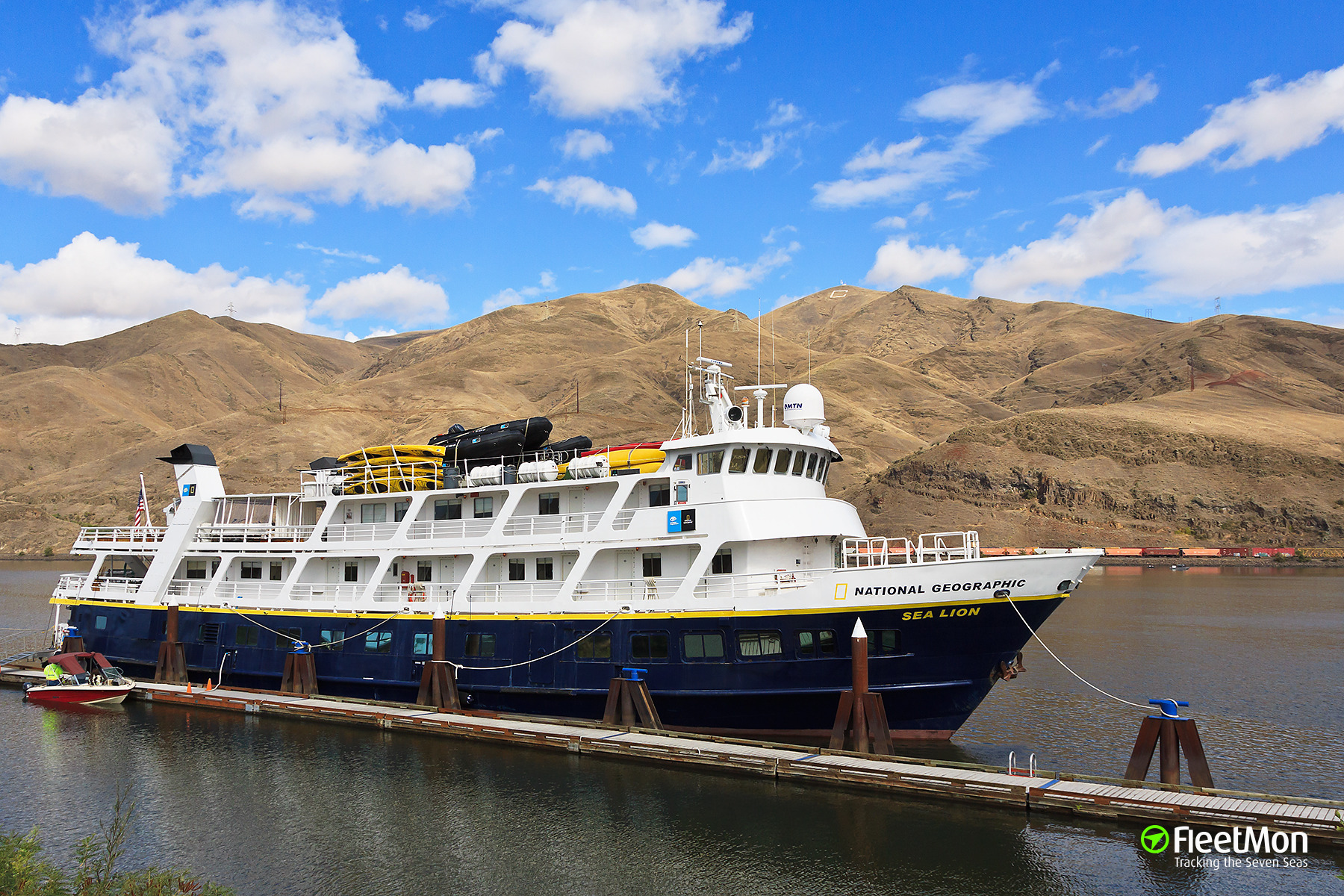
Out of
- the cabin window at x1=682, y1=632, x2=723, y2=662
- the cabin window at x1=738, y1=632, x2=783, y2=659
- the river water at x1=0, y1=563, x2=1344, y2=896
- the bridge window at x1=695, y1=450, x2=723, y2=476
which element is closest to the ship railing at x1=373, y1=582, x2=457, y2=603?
the river water at x1=0, y1=563, x2=1344, y2=896

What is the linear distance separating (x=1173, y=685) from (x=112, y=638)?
40567mm

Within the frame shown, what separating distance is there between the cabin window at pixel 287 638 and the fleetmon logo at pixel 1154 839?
23.8m

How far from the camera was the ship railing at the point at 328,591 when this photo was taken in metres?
27.8

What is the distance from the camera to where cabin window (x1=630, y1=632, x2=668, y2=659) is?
74.6ft

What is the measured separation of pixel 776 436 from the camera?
23.9m

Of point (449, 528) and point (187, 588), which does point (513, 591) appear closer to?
point (449, 528)

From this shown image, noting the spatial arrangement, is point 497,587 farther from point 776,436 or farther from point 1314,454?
point 1314,454

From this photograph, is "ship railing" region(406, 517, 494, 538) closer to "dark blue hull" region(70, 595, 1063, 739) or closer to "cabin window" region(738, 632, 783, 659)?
"dark blue hull" region(70, 595, 1063, 739)

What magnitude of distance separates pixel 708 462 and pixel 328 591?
45.2ft

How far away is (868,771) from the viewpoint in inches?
750

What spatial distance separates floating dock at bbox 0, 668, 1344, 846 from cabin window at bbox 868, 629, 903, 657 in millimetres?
2489

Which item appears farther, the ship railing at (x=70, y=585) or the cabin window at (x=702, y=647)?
the ship railing at (x=70, y=585)

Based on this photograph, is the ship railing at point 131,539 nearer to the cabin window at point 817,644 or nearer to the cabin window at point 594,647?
the cabin window at point 594,647

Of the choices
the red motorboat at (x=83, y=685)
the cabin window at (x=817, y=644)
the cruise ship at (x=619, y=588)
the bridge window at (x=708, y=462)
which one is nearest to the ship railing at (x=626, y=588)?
the cruise ship at (x=619, y=588)
